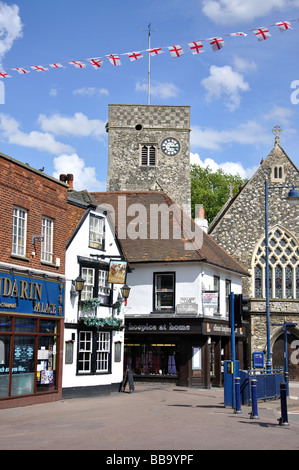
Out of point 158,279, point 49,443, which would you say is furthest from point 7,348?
point 158,279

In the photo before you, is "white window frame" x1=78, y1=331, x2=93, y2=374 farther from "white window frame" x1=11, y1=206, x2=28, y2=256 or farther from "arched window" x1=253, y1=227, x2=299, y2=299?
"arched window" x1=253, y1=227, x2=299, y2=299

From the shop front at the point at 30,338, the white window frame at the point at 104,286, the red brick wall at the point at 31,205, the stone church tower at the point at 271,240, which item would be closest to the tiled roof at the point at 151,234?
the stone church tower at the point at 271,240

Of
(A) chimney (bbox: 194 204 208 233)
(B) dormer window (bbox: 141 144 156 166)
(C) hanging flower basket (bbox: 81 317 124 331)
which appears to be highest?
(B) dormer window (bbox: 141 144 156 166)

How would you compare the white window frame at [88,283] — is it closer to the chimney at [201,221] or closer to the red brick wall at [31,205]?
the red brick wall at [31,205]

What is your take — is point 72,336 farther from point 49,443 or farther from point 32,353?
point 49,443

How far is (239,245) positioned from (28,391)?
21238 mm

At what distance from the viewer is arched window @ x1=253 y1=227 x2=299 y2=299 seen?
37.3 metres

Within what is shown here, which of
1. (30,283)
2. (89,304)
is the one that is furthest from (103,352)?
(30,283)

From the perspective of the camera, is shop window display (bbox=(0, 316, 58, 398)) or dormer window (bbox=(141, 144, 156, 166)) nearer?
shop window display (bbox=(0, 316, 58, 398))

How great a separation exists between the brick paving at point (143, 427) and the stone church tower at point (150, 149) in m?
31.6

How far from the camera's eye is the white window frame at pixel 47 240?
20984 mm

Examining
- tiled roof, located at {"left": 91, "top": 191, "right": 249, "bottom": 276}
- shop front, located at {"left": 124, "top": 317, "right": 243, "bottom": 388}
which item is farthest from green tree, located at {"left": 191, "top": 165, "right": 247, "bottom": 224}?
shop front, located at {"left": 124, "top": 317, "right": 243, "bottom": 388}

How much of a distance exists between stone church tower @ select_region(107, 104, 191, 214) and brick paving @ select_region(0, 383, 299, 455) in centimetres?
3158
